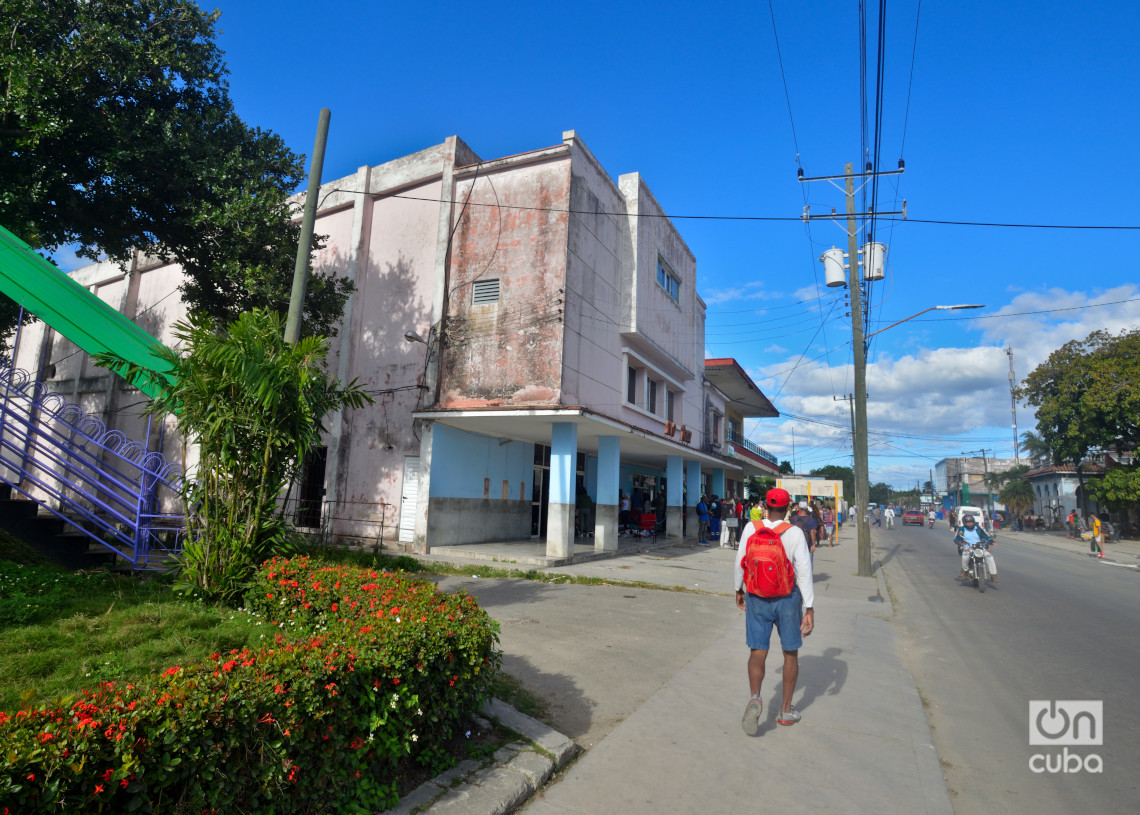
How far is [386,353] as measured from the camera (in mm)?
16625

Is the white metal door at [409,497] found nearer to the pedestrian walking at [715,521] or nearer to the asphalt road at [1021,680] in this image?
the asphalt road at [1021,680]

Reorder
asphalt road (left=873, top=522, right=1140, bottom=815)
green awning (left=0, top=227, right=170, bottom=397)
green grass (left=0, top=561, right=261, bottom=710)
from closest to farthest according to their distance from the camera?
1. green grass (left=0, top=561, right=261, bottom=710)
2. asphalt road (left=873, top=522, right=1140, bottom=815)
3. green awning (left=0, top=227, right=170, bottom=397)

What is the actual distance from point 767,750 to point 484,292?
12804mm

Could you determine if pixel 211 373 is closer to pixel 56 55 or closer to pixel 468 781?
pixel 468 781

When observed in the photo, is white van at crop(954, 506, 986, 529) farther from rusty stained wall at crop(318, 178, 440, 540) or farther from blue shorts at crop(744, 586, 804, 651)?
rusty stained wall at crop(318, 178, 440, 540)

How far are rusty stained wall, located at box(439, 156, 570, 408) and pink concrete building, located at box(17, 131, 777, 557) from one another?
4cm

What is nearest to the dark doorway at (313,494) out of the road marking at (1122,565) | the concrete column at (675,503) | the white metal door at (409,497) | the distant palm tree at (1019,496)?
the white metal door at (409,497)

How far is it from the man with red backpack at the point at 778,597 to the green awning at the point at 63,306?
271 inches

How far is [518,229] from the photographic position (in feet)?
50.1

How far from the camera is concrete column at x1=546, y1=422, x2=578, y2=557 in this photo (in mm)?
14492

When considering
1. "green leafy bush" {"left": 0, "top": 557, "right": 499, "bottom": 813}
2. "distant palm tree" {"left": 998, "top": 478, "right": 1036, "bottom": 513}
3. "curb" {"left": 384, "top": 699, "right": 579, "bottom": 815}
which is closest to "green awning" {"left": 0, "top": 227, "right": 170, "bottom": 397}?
"green leafy bush" {"left": 0, "top": 557, "right": 499, "bottom": 813}

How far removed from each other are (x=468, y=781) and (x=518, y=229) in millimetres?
13510

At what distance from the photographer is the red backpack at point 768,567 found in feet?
15.2

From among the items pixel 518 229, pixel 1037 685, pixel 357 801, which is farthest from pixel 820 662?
pixel 518 229
